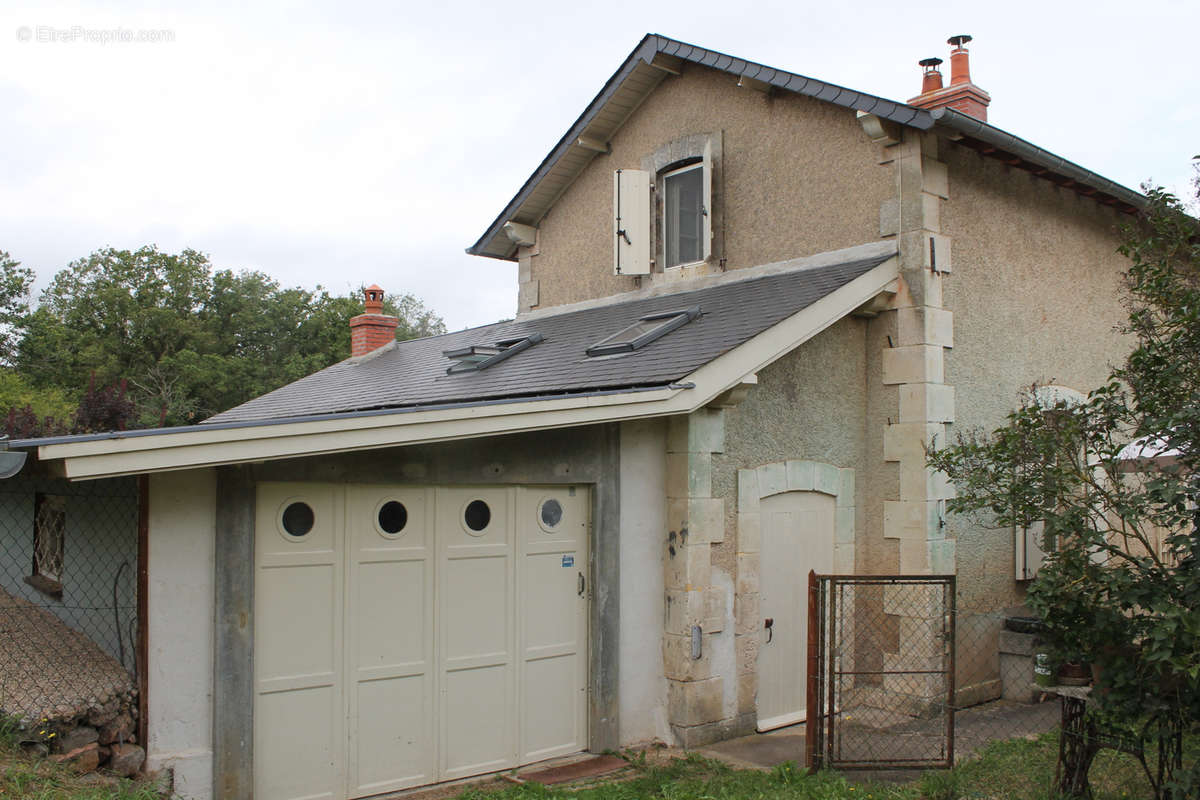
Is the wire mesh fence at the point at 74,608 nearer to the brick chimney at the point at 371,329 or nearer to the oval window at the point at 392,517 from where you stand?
the oval window at the point at 392,517

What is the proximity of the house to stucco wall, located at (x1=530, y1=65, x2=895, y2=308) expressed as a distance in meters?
0.03

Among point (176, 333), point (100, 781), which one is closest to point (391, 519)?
point (100, 781)

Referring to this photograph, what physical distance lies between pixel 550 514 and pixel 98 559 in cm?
289

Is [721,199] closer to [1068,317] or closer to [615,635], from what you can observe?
[1068,317]

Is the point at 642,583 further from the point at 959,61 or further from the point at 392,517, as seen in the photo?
the point at 959,61

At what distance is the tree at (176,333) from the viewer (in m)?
35.1

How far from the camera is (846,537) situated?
7.76 meters

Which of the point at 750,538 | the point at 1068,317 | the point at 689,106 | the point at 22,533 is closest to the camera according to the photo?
the point at 750,538

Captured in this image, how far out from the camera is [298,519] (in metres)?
5.30

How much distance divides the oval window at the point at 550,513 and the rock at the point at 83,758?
2.97m

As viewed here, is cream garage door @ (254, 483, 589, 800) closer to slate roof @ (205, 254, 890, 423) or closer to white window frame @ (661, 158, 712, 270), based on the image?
slate roof @ (205, 254, 890, 423)

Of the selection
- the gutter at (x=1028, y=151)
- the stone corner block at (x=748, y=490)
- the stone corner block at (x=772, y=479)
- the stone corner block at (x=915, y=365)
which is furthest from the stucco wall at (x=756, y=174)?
the stone corner block at (x=748, y=490)

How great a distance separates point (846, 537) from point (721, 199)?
3.66 meters

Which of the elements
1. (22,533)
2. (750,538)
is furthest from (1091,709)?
(22,533)
